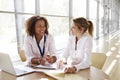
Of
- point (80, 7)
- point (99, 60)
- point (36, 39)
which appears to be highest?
point (80, 7)

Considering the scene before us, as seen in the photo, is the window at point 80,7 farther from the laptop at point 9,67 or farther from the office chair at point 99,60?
the laptop at point 9,67

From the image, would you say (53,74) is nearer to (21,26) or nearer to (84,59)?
(84,59)

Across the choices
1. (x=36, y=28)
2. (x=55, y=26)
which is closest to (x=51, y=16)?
(x=55, y=26)

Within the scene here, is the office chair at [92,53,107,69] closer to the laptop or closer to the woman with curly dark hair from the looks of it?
→ the woman with curly dark hair

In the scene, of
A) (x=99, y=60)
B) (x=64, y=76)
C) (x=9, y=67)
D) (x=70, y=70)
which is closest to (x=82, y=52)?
(x=99, y=60)

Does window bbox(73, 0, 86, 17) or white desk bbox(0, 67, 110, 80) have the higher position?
window bbox(73, 0, 86, 17)

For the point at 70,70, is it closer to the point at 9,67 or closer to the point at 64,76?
the point at 64,76

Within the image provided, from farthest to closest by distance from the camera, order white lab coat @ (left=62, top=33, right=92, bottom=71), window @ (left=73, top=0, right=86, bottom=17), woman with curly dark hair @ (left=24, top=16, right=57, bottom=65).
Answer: window @ (left=73, top=0, right=86, bottom=17) → woman with curly dark hair @ (left=24, top=16, right=57, bottom=65) → white lab coat @ (left=62, top=33, right=92, bottom=71)

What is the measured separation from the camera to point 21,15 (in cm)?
333

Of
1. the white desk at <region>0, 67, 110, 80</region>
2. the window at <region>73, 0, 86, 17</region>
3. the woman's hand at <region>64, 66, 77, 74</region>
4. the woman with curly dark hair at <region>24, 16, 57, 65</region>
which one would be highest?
the window at <region>73, 0, 86, 17</region>

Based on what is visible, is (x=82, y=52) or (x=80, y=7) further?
(x=80, y=7)

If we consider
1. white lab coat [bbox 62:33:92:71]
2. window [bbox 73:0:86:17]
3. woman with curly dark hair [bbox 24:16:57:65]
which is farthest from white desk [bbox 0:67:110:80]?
window [bbox 73:0:86:17]

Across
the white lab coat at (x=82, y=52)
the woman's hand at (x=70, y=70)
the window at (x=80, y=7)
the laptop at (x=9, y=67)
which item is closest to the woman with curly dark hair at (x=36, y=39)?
the white lab coat at (x=82, y=52)

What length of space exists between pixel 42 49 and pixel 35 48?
0.08 meters
